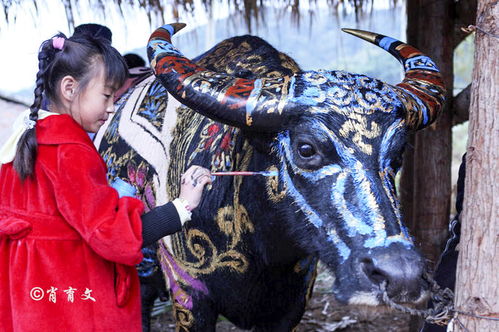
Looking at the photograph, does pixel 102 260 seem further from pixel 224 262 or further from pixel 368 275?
pixel 368 275

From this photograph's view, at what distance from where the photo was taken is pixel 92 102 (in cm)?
188

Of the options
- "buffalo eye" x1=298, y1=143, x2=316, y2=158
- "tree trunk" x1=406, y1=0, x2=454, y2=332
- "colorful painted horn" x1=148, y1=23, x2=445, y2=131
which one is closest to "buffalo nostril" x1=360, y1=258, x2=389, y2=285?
"buffalo eye" x1=298, y1=143, x2=316, y2=158

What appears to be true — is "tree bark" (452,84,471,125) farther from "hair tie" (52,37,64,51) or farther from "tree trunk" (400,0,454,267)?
"hair tie" (52,37,64,51)

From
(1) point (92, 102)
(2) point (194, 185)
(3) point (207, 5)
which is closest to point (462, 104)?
(3) point (207, 5)

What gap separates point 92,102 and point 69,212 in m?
0.36

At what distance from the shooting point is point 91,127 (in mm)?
1917

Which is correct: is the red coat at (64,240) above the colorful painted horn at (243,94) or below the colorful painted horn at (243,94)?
below

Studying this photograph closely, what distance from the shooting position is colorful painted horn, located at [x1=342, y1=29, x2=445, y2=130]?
78.8 inches

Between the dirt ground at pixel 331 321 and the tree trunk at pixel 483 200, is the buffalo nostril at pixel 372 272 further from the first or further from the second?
the dirt ground at pixel 331 321

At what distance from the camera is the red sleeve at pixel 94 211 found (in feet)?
5.55

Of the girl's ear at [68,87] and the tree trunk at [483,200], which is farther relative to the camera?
the girl's ear at [68,87]

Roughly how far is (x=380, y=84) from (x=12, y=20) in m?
2.33

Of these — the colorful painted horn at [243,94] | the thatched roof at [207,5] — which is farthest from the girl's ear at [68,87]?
the thatched roof at [207,5]

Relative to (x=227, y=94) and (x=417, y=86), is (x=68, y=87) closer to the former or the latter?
(x=227, y=94)
